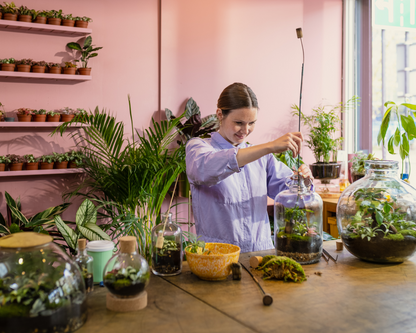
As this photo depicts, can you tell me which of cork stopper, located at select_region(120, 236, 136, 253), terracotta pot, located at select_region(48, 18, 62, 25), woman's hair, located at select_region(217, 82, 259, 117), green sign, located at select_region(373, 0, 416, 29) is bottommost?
cork stopper, located at select_region(120, 236, 136, 253)

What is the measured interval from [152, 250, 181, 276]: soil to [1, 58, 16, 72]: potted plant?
2398mm

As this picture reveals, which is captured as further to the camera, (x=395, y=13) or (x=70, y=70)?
(x=395, y=13)

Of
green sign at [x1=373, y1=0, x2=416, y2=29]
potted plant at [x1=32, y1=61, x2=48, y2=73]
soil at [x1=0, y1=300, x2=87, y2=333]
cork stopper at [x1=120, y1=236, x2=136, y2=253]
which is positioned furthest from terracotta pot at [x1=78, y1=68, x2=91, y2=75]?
green sign at [x1=373, y1=0, x2=416, y2=29]

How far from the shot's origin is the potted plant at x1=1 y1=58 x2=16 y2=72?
304cm

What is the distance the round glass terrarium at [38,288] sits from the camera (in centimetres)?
89

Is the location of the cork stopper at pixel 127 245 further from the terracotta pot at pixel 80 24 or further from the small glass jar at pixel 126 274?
the terracotta pot at pixel 80 24

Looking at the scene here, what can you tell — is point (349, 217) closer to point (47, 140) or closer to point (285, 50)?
point (47, 140)

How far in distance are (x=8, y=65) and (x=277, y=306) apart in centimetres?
283

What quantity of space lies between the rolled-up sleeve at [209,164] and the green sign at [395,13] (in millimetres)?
3150

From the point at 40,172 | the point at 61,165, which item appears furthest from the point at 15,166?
the point at 61,165

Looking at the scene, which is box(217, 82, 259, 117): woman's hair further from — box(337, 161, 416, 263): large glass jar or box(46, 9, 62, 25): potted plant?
box(46, 9, 62, 25): potted plant

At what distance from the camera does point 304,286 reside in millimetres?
1247

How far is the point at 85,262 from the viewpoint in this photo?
1195 millimetres

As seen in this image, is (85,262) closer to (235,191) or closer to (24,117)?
(235,191)
